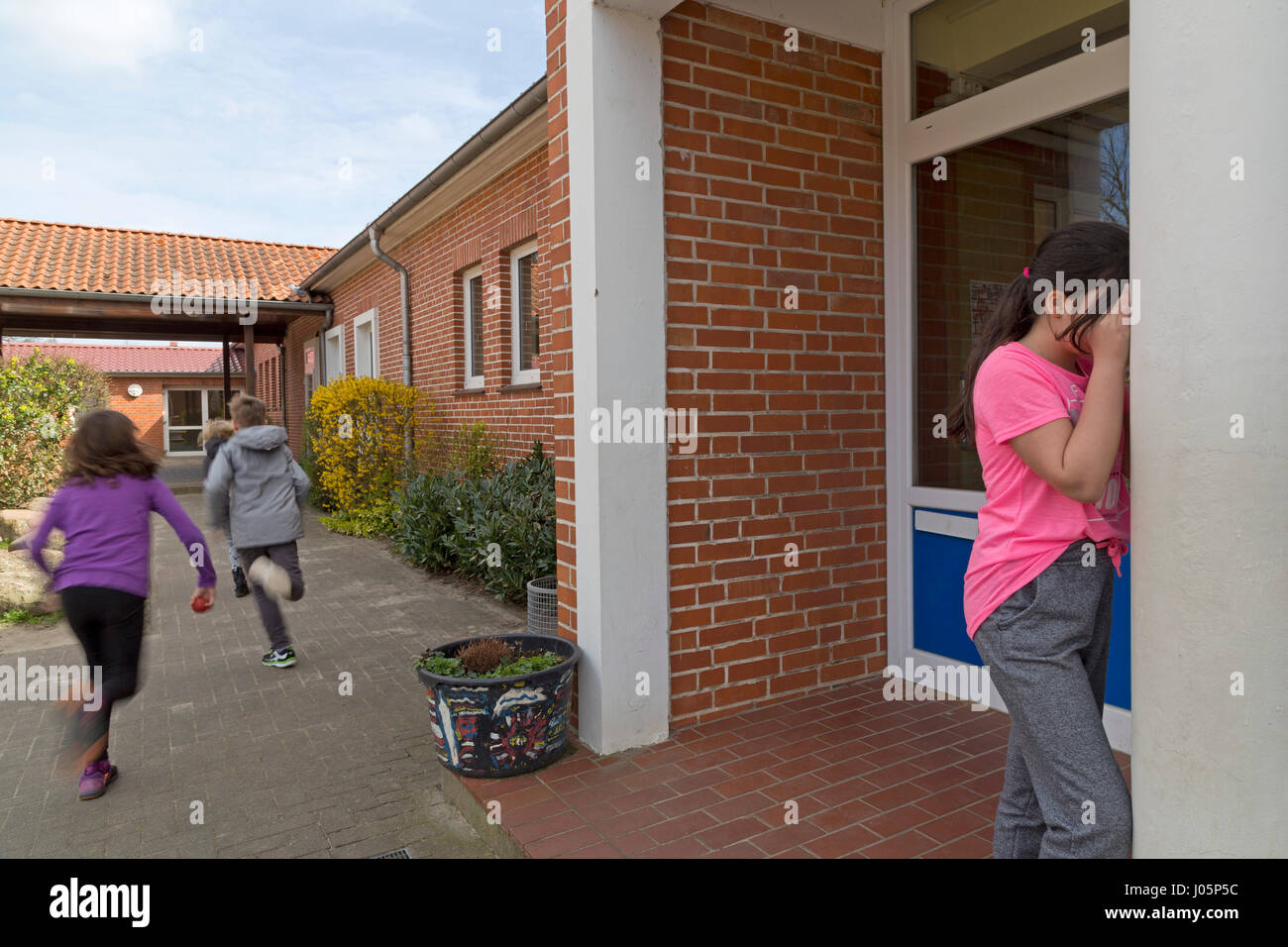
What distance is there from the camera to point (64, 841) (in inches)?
124

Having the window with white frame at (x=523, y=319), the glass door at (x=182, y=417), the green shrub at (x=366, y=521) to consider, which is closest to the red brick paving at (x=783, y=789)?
the window with white frame at (x=523, y=319)

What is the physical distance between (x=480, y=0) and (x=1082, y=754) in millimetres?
5279

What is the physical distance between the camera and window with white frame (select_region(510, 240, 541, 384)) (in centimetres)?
857

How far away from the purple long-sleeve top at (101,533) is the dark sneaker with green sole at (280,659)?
1.88 metres

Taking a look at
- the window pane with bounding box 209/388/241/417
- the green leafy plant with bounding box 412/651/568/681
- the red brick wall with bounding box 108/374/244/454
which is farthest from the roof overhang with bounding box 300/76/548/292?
the red brick wall with bounding box 108/374/244/454

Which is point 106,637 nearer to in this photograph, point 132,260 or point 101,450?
point 101,450

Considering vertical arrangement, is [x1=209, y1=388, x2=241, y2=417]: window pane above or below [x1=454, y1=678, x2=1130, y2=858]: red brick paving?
above

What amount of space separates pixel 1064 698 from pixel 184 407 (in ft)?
120

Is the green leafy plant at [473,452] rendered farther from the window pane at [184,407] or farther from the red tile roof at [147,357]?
the window pane at [184,407]

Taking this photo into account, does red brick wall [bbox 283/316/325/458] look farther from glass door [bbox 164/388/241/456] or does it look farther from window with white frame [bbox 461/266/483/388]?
glass door [bbox 164/388/241/456]

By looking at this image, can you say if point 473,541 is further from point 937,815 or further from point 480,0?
point 937,815

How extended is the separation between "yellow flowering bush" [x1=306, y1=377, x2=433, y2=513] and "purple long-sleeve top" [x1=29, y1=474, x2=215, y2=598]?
7.45 meters

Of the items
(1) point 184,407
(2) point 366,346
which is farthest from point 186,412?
(2) point 366,346

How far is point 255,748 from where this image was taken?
4.01m
